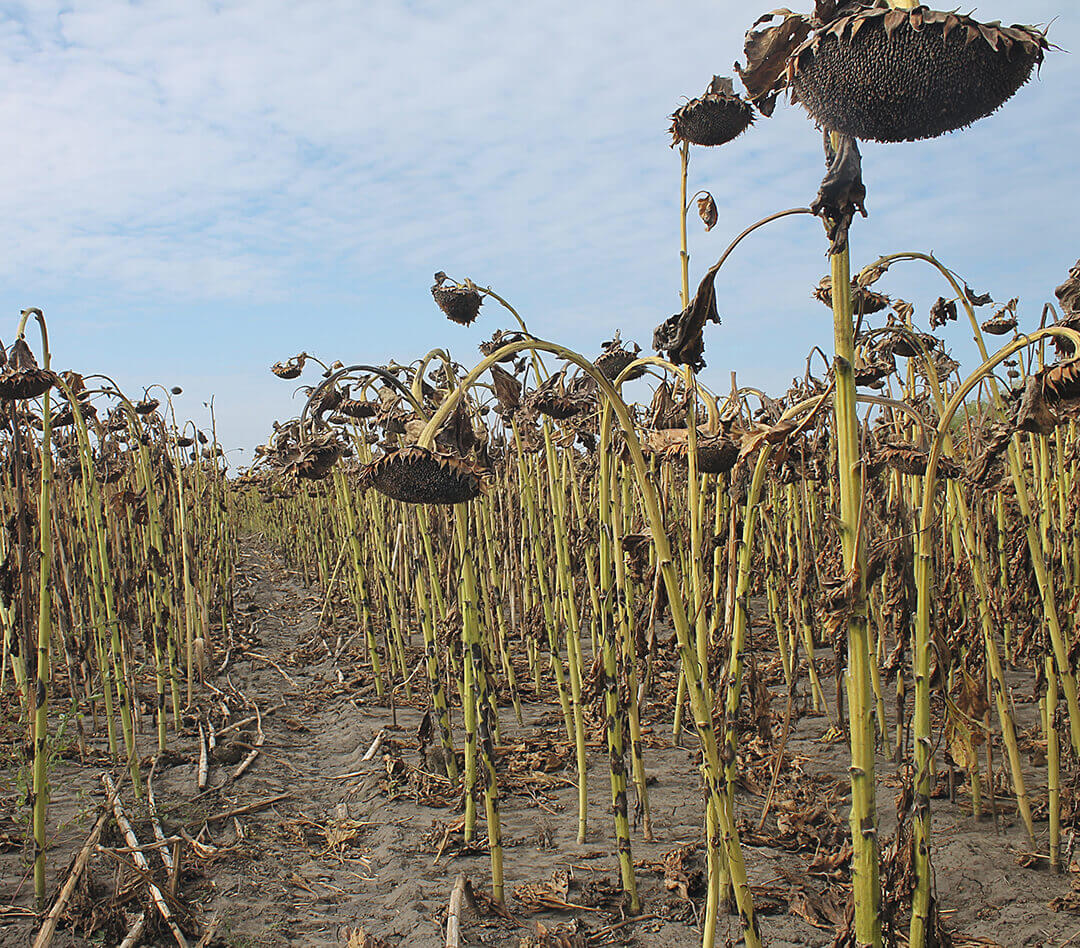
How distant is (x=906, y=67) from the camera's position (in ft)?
3.69

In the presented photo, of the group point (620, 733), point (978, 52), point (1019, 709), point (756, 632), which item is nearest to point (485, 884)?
point (620, 733)

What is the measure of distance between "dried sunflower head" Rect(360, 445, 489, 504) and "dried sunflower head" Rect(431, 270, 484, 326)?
1283 millimetres

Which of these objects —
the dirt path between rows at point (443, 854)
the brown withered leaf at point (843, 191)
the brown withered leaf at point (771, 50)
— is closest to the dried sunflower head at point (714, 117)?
the brown withered leaf at point (771, 50)

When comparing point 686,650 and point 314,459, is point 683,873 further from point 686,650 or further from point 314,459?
point 314,459

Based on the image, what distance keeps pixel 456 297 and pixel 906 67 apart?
200cm

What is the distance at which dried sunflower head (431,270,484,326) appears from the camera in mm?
2949

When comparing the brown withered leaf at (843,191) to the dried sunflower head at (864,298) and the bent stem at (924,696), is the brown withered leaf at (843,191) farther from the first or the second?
the dried sunflower head at (864,298)

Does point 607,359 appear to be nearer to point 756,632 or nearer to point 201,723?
point 201,723

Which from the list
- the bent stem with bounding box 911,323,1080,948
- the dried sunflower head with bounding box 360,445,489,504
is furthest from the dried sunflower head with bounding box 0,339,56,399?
the bent stem with bounding box 911,323,1080,948

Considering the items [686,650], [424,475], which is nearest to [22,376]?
[424,475]

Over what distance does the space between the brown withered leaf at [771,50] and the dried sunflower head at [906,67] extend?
0.10m

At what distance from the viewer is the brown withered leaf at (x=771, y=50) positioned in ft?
4.25

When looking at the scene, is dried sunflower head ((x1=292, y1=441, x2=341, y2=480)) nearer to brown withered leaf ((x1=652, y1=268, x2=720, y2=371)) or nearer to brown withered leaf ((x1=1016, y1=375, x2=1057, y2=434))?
brown withered leaf ((x1=652, y1=268, x2=720, y2=371))

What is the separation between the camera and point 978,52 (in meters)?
1.11
